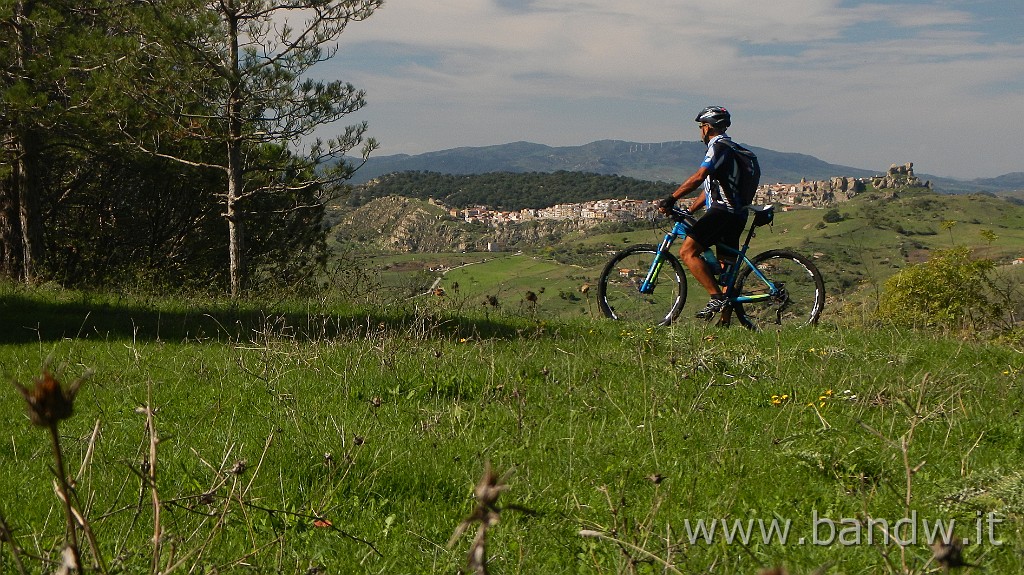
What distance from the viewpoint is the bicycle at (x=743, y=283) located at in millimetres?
9859

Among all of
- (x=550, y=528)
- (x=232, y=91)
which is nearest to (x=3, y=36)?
(x=232, y=91)

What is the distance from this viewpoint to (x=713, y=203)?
377 inches

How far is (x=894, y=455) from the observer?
4.00m

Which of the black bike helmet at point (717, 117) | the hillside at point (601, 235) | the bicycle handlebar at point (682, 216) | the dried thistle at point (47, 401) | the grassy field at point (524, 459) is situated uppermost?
the black bike helmet at point (717, 117)

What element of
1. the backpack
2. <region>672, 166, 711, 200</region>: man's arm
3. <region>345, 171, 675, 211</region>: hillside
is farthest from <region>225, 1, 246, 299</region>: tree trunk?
<region>345, 171, 675, 211</region>: hillside

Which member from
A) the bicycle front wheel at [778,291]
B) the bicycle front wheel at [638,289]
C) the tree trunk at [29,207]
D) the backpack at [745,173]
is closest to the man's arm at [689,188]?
the backpack at [745,173]

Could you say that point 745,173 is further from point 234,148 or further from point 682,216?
point 234,148

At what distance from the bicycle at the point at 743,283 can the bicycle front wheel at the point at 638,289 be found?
0.5 inches

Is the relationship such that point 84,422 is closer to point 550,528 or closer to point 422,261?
point 550,528

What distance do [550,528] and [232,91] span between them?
16095 mm

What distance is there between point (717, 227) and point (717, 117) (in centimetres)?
127

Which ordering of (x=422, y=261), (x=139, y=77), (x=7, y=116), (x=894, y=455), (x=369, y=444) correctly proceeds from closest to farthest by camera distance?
(x=894, y=455), (x=369, y=444), (x=7, y=116), (x=139, y=77), (x=422, y=261)

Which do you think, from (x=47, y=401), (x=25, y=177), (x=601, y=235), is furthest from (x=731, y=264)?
(x=601, y=235)

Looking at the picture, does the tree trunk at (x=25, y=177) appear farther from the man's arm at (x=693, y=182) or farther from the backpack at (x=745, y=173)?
the backpack at (x=745, y=173)
